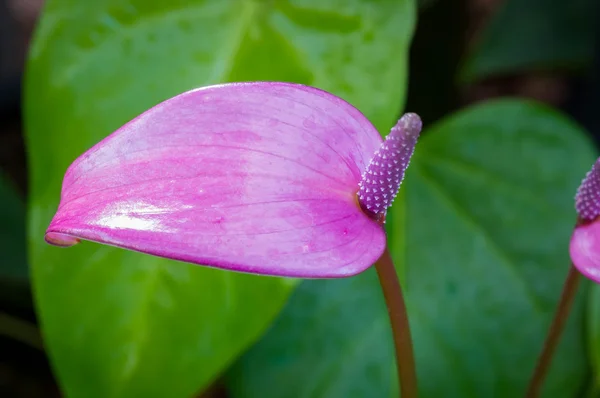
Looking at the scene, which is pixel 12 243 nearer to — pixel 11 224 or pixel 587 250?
pixel 11 224

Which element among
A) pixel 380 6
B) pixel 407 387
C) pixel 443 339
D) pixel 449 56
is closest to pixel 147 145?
pixel 407 387

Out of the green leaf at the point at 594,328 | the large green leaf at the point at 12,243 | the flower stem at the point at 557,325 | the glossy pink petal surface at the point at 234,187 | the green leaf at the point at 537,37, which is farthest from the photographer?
the green leaf at the point at 537,37

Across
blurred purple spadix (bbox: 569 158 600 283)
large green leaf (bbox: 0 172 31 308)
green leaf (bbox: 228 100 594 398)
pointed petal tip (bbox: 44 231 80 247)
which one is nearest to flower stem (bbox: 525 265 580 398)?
blurred purple spadix (bbox: 569 158 600 283)

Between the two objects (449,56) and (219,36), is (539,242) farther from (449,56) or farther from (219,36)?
(449,56)

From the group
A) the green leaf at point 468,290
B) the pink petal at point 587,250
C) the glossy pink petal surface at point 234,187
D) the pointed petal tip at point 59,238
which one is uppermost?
the glossy pink petal surface at point 234,187

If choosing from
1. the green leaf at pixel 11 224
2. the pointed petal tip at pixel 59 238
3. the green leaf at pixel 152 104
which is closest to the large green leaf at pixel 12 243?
the green leaf at pixel 11 224

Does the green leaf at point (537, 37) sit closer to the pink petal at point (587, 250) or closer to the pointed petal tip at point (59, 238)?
the pink petal at point (587, 250)

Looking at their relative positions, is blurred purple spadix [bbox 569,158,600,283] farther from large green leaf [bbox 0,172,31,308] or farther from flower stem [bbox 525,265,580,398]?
large green leaf [bbox 0,172,31,308]

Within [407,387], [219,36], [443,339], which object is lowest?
[443,339]
